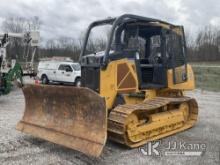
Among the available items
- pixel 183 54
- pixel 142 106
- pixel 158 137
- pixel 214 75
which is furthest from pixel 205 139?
pixel 214 75

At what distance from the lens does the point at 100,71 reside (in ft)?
22.6

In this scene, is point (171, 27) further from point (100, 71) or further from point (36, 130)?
point (36, 130)

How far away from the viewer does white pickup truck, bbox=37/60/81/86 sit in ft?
74.3

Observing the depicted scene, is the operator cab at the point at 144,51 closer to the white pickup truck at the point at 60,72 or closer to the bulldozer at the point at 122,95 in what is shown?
the bulldozer at the point at 122,95

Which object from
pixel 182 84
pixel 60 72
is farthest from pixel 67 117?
pixel 60 72

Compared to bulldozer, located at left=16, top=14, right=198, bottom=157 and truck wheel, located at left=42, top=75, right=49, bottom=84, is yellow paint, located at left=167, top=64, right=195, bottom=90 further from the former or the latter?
truck wheel, located at left=42, top=75, right=49, bottom=84

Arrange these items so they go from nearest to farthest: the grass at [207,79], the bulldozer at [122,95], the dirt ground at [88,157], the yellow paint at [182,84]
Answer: the dirt ground at [88,157], the bulldozer at [122,95], the yellow paint at [182,84], the grass at [207,79]

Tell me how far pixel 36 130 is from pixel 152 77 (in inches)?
110

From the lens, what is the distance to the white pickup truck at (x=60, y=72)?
22641mm

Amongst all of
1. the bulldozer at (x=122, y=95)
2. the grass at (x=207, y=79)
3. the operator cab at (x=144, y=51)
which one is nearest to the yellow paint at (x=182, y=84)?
the bulldozer at (x=122, y=95)

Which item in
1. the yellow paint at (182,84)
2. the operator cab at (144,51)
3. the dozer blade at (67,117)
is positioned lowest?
the dozer blade at (67,117)

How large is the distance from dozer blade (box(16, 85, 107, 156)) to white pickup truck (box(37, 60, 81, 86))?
1428 cm

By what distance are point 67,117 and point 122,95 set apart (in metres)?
1.20

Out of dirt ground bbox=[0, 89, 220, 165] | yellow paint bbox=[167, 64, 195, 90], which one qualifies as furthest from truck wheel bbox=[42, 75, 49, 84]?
yellow paint bbox=[167, 64, 195, 90]
